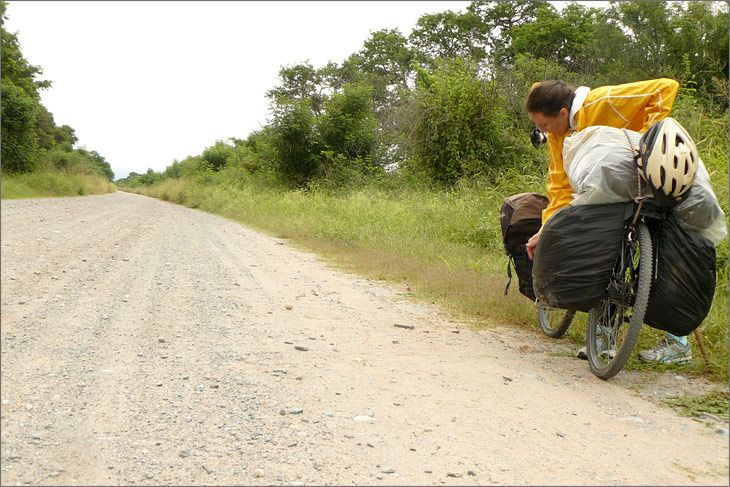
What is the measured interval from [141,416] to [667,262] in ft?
8.90

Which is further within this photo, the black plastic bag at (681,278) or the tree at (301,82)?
the tree at (301,82)

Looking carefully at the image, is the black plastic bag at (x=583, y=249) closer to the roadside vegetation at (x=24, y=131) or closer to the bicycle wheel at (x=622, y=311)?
the bicycle wheel at (x=622, y=311)

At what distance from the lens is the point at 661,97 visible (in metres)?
3.42

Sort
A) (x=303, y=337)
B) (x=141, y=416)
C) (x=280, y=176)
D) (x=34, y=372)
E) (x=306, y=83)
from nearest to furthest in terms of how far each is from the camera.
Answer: (x=141, y=416) < (x=34, y=372) < (x=303, y=337) < (x=280, y=176) < (x=306, y=83)

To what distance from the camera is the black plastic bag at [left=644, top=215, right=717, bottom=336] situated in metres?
3.17

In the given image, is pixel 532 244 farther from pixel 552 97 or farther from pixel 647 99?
pixel 647 99

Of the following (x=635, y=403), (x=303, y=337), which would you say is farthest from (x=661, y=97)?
(x=303, y=337)

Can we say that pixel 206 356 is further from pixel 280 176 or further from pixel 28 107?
pixel 280 176

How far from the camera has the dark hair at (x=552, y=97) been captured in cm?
371

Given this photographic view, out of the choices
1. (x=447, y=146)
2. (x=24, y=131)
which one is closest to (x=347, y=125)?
(x=447, y=146)

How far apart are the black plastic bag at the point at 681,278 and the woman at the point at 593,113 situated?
1.90 ft

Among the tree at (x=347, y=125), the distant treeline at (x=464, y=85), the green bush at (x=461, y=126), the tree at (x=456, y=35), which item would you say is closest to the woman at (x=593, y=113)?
the distant treeline at (x=464, y=85)

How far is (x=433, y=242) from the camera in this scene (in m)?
9.52

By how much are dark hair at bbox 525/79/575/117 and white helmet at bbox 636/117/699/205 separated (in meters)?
0.72
